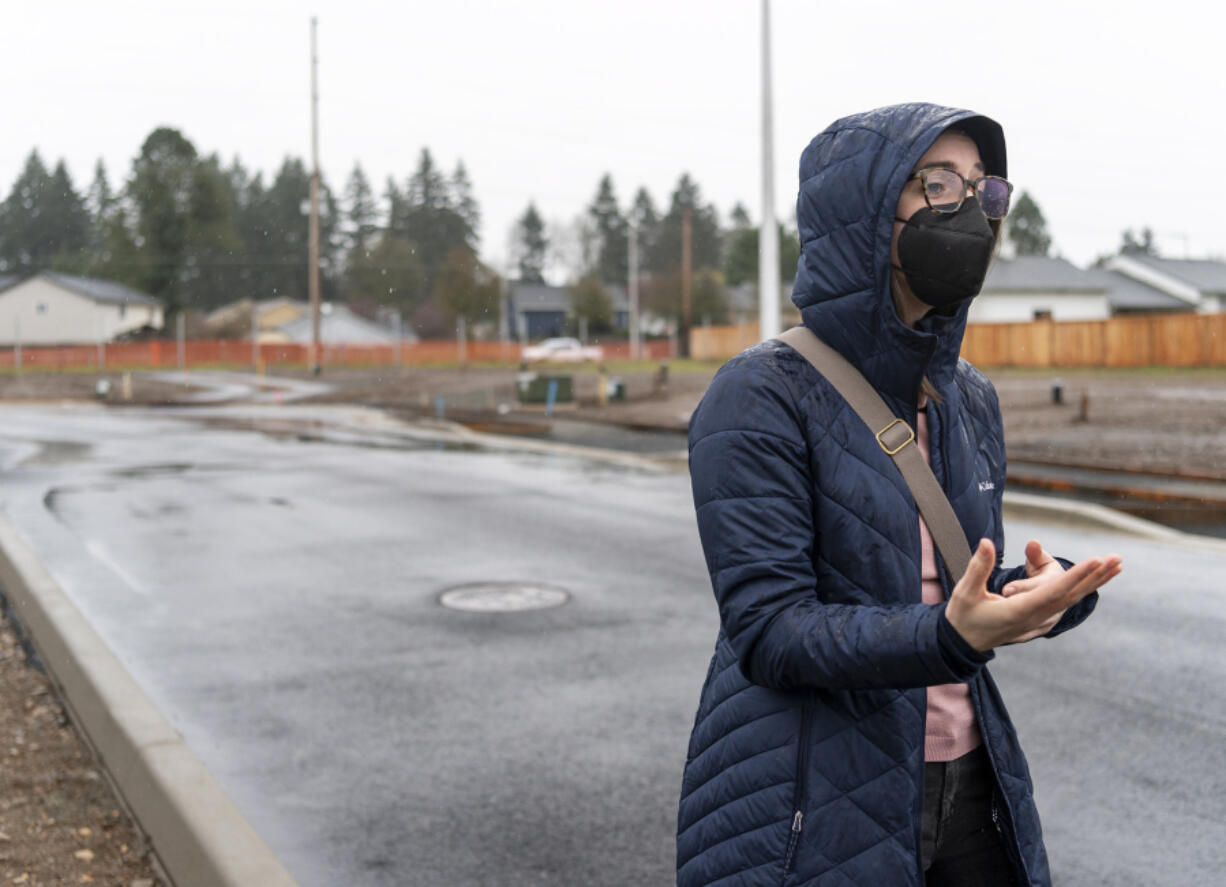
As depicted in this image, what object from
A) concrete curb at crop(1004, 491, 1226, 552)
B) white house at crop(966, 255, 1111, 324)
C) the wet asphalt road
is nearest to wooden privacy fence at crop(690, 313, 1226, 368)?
white house at crop(966, 255, 1111, 324)

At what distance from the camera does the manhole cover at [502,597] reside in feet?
25.8

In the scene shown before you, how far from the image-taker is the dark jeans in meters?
2.06

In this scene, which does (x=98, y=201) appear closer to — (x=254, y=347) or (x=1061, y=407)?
(x=1061, y=407)

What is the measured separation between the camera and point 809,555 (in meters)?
1.91

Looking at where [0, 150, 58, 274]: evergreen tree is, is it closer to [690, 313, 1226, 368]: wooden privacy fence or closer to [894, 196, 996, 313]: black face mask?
[894, 196, 996, 313]: black face mask

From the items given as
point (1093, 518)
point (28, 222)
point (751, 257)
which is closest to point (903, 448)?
point (28, 222)

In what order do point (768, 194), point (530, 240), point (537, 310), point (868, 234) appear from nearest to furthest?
point (868, 234) < point (768, 194) < point (537, 310) < point (530, 240)

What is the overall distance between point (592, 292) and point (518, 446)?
50897 millimetres

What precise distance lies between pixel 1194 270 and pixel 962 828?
248 ft

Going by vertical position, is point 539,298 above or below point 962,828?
above

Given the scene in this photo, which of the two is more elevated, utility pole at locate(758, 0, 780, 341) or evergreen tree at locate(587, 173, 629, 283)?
evergreen tree at locate(587, 173, 629, 283)

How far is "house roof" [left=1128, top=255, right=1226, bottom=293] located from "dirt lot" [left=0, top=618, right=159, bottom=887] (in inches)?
2792

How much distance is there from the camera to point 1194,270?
69.6 metres

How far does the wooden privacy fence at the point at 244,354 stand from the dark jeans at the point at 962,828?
26407 millimetres
